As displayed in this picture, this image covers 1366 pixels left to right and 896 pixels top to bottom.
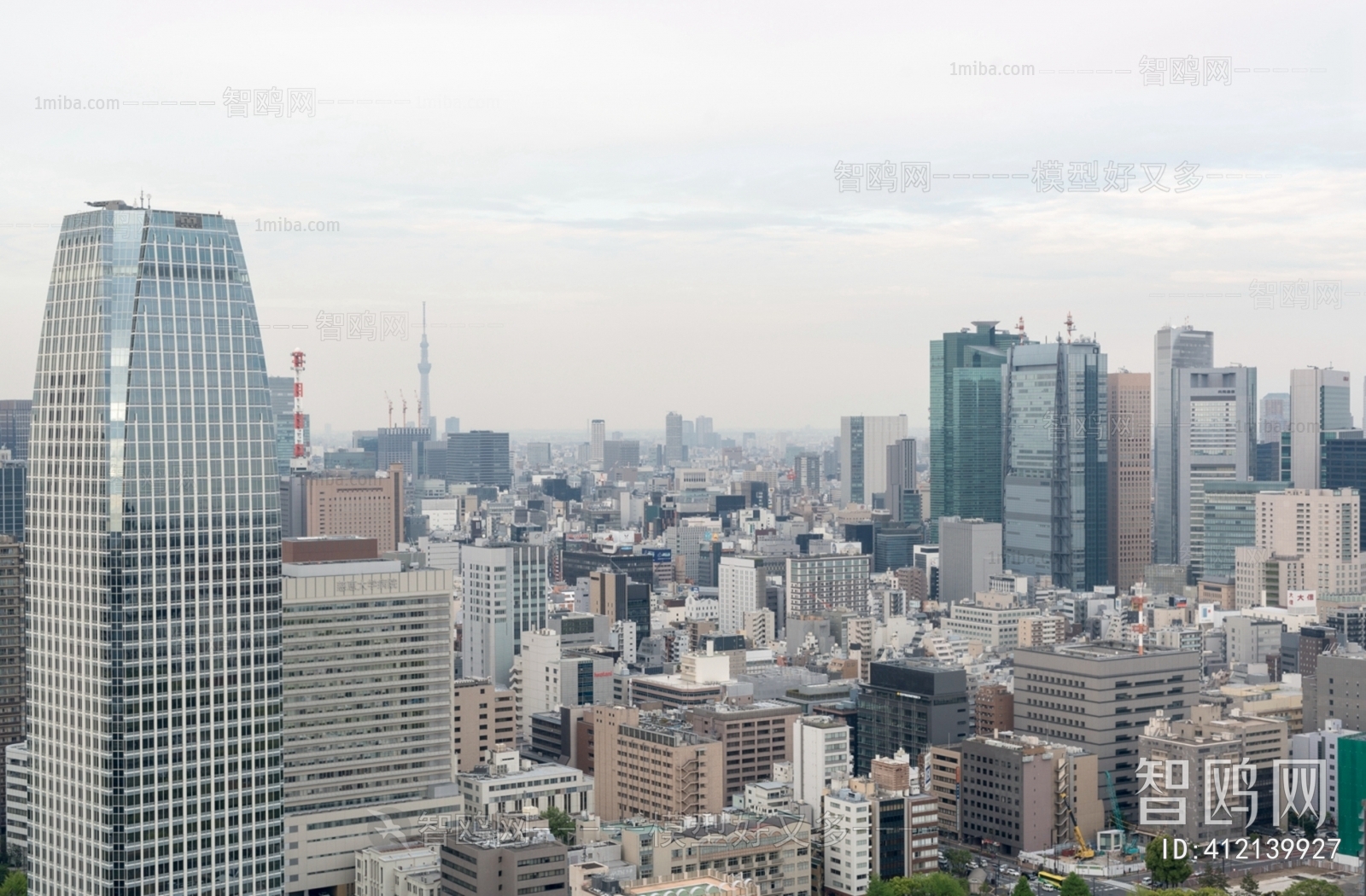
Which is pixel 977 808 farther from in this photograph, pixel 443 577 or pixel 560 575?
pixel 560 575

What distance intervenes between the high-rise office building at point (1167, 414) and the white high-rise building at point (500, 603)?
1309 inches

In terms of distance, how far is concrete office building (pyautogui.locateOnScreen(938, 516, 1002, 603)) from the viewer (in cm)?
5466

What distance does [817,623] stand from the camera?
44406mm

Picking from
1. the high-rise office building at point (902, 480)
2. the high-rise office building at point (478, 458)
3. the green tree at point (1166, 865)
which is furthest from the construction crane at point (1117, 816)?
the high-rise office building at point (478, 458)

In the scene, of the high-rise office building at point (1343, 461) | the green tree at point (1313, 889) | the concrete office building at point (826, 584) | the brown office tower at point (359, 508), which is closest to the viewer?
the green tree at point (1313, 889)

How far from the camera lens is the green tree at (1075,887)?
65.4ft

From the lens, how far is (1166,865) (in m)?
21.0

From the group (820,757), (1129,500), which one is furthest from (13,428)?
(1129,500)

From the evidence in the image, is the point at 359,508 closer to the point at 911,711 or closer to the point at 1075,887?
the point at 911,711

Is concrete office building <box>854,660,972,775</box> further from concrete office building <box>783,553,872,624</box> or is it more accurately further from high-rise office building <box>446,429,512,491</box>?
high-rise office building <box>446,429,512,491</box>

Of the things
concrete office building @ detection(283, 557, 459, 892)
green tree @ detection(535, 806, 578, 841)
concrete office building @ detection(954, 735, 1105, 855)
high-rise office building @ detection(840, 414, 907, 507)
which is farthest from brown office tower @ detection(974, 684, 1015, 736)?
high-rise office building @ detection(840, 414, 907, 507)

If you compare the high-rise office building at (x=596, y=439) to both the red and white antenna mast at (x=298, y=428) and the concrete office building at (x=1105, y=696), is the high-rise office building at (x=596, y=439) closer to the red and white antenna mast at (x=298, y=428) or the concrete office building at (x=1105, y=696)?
the red and white antenna mast at (x=298, y=428)

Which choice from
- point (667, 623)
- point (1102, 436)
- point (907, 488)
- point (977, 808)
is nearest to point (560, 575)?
point (667, 623)

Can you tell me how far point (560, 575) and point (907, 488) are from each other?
85.4 feet
